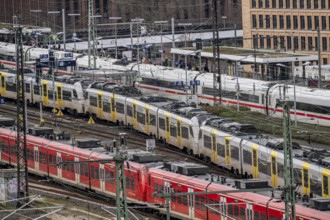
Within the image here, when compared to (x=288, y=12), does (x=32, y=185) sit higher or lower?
lower

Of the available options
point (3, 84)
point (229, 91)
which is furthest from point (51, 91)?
point (229, 91)

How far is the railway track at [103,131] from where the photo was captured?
242 ft

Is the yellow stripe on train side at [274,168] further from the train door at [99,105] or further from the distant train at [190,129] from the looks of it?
Answer: the train door at [99,105]

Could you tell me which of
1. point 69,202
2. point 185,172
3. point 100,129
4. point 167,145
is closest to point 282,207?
point 185,172

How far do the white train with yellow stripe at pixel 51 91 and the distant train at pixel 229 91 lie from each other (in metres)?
7.31

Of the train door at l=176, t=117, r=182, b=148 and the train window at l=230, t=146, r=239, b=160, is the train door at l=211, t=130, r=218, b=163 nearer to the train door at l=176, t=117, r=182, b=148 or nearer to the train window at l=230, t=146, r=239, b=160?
the train window at l=230, t=146, r=239, b=160

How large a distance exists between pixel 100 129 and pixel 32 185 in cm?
1750

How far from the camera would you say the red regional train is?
5172 centimetres

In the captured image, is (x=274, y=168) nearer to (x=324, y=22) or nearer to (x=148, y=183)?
(x=148, y=183)

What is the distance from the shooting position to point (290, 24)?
132 metres

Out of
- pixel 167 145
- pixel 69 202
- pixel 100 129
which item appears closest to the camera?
pixel 69 202

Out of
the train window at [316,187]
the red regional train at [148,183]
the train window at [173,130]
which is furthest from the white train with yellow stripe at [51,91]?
the train window at [316,187]

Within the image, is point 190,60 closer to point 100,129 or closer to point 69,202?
point 100,129

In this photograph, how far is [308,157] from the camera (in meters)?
58.1
